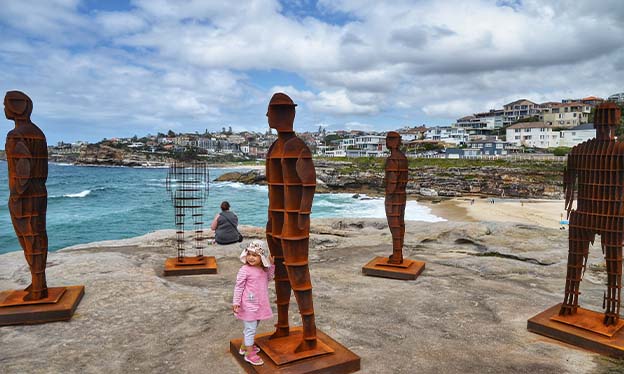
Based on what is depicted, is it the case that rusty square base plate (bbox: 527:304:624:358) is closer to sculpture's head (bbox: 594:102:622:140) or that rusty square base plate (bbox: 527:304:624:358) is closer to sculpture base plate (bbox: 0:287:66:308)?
sculpture's head (bbox: 594:102:622:140)

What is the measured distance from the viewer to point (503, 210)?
3412 cm

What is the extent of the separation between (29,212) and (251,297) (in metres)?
4.25

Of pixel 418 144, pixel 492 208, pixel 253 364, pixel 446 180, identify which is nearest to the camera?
pixel 253 364

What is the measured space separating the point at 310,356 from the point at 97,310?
392 cm

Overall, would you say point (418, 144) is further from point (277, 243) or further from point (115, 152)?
point (277, 243)

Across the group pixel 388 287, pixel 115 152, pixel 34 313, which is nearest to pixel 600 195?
pixel 388 287

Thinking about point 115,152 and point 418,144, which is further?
point 115,152

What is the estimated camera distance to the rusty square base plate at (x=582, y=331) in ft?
19.5

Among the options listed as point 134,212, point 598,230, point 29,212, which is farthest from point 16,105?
point 134,212

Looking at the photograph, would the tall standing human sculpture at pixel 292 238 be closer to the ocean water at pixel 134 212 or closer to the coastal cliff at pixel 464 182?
the ocean water at pixel 134 212

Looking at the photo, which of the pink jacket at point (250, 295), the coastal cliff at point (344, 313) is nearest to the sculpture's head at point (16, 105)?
the coastal cliff at point (344, 313)

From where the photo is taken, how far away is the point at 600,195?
20.8 ft

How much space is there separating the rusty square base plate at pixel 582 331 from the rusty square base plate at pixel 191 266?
6.44 m

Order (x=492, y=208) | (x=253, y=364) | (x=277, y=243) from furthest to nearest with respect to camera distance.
→ (x=492, y=208) → (x=277, y=243) → (x=253, y=364)
